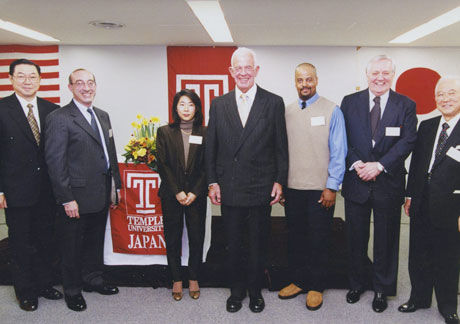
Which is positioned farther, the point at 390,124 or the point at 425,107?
the point at 425,107

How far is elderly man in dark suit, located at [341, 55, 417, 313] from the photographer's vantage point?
8.34 feet

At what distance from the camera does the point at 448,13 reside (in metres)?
4.67

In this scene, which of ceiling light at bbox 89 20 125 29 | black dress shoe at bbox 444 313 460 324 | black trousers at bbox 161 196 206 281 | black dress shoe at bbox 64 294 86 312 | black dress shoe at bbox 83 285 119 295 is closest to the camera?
black dress shoe at bbox 444 313 460 324

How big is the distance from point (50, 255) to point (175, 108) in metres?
1.60

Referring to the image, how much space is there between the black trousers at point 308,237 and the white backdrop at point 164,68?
4531 millimetres

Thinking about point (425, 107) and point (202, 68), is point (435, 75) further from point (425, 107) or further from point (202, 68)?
point (202, 68)

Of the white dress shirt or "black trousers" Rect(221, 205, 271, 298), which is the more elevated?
the white dress shirt

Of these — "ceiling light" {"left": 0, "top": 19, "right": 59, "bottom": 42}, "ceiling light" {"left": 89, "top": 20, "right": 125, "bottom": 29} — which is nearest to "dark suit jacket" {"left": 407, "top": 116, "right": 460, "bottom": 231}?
"ceiling light" {"left": 89, "top": 20, "right": 125, "bottom": 29}

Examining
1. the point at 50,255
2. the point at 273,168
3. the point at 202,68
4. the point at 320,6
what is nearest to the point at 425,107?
the point at 320,6

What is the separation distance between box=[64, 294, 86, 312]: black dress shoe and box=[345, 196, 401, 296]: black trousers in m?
2.08

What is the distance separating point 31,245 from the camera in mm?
2766

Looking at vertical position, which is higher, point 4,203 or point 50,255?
point 4,203

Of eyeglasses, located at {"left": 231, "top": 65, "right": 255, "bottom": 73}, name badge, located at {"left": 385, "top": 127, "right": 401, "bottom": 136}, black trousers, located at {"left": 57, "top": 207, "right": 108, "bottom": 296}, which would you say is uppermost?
eyeglasses, located at {"left": 231, "top": 65, "right": 255, "bottom": 73}

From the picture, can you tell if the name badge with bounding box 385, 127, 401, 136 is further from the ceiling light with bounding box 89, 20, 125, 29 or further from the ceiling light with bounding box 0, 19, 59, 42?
the ceiling light with bounding box 0, 19, 59, 42
